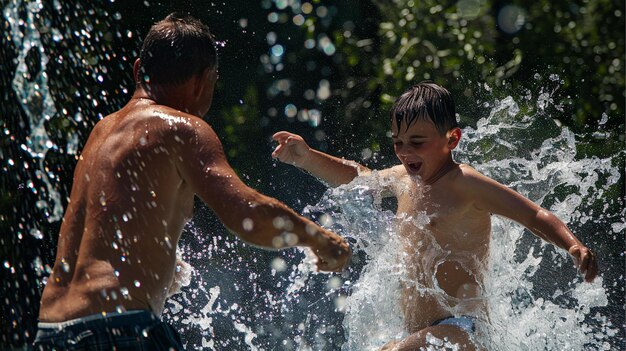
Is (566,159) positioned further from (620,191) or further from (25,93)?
(25,93)

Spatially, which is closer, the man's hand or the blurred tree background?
the man's hand

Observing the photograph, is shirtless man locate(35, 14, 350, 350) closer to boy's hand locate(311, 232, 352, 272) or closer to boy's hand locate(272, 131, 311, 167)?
boy's hand locate(311, 232, 352, 272)

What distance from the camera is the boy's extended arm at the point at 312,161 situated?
3379 millimetres

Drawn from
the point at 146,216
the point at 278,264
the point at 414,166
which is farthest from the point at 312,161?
the point at 278,264

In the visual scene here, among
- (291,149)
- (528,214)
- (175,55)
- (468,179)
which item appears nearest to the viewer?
(175,55)

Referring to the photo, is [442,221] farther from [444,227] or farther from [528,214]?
[528,214]

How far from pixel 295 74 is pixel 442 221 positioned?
2.79m

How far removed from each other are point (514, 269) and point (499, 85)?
5.91 ft

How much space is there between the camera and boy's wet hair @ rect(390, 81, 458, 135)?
10.4 feet

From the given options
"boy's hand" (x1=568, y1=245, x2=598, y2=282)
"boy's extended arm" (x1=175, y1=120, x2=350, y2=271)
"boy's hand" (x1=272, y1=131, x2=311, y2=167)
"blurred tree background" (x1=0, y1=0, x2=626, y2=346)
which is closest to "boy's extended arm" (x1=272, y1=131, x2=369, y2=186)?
"boy's hand" (x1=272, y1=131, x2=311, y2=167)

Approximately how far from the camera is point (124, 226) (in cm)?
219

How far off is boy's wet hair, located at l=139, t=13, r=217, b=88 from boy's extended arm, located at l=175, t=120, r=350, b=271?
0.24 meters

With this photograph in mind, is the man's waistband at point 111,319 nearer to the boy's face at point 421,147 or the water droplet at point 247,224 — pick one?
the water droplet at point 247,224

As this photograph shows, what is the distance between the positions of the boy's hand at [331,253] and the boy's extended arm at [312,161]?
1111 millimetres
